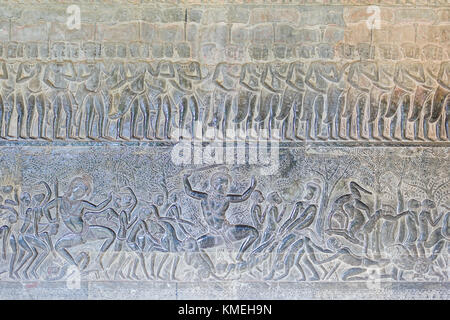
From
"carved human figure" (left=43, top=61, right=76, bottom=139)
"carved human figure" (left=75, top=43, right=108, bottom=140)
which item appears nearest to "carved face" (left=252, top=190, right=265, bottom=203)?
"carved human figure" (left=75, top=43, right=108, bottom=140)

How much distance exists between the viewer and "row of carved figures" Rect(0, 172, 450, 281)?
358 cm

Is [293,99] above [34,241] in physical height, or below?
above

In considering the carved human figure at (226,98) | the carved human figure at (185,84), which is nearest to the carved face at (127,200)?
the carved human figure at (185,84)

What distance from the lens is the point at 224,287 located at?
3.60 meters

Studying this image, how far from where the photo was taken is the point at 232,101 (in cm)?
362

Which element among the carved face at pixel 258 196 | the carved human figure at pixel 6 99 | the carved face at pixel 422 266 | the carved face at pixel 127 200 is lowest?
the carved face at pixel 422 266

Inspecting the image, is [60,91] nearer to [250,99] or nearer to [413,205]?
[250,99]

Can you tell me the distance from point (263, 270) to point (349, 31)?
80.6 inches

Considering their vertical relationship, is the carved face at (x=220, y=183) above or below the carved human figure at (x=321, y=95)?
below

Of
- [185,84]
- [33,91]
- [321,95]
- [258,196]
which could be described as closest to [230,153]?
[258,196]

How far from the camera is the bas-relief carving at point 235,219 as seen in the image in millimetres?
3584

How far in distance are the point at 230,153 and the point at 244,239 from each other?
2.28ft

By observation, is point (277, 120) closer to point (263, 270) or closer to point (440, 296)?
point (263, 270)

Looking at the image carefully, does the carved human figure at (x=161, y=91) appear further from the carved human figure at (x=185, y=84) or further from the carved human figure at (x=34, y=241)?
the carved human figure at (x=34, y=241)
